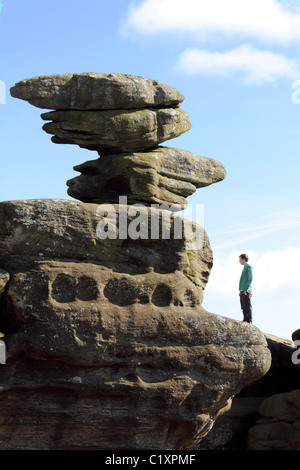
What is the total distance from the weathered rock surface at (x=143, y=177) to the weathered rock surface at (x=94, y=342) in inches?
94.6

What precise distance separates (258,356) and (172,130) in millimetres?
7485

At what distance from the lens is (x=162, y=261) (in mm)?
21188

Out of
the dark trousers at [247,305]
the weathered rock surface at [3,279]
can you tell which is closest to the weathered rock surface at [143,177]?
the dark trousers at [247,305]

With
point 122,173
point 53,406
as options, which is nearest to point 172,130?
point 122,173

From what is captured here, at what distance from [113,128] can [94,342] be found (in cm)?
675

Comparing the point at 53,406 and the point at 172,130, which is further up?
the point at 172,130

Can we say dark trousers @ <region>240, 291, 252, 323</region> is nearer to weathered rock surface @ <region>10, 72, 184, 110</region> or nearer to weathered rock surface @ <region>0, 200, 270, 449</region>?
weathered rock surface @ <region>0, 200, 270, 449</region>

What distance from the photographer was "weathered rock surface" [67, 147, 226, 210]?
2264 cm

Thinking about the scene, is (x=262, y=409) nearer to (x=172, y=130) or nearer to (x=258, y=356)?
(x=258, y=356)

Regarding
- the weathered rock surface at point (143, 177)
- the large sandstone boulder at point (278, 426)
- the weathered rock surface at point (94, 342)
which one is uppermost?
the weathered rock surface at point (143, 177)

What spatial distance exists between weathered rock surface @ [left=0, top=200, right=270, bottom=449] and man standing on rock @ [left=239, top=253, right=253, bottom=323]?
4.70m

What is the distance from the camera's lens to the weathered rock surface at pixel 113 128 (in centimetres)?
2258

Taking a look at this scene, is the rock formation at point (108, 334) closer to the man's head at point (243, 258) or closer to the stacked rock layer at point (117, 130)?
the stacked rock layer at point (117, 130)

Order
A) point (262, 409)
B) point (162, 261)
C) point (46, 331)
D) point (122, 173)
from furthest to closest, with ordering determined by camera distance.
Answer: point (262, 409) → point (122, 173) → point (162, 261) → point (46, 331)
